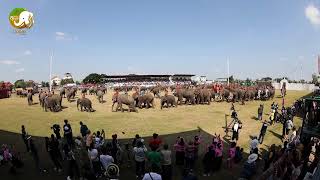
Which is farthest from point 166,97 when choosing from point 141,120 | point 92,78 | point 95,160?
point 92,78

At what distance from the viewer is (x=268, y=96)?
45125mm

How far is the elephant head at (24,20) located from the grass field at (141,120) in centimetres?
811

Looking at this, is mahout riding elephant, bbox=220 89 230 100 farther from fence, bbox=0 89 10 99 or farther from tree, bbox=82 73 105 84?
tree, bbox=82 73 105 84

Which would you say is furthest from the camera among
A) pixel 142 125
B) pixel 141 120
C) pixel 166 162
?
pixel 141 120

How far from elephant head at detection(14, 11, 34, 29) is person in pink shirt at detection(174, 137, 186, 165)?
26.3m

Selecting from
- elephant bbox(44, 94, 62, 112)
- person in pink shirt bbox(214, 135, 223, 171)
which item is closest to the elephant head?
elephant bbox(44, 94, 62, 112)

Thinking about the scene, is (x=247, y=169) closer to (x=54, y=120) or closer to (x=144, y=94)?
(x=54, y=120)

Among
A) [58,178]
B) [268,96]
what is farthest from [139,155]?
[268,96]

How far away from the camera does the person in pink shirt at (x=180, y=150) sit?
48.5 feet

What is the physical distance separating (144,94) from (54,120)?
10.4 m

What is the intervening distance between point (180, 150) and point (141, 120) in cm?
1256

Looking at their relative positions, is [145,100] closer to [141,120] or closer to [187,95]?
[187,95]

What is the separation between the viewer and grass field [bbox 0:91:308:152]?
23.2 metres

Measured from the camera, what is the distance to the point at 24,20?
3581 centimetres
